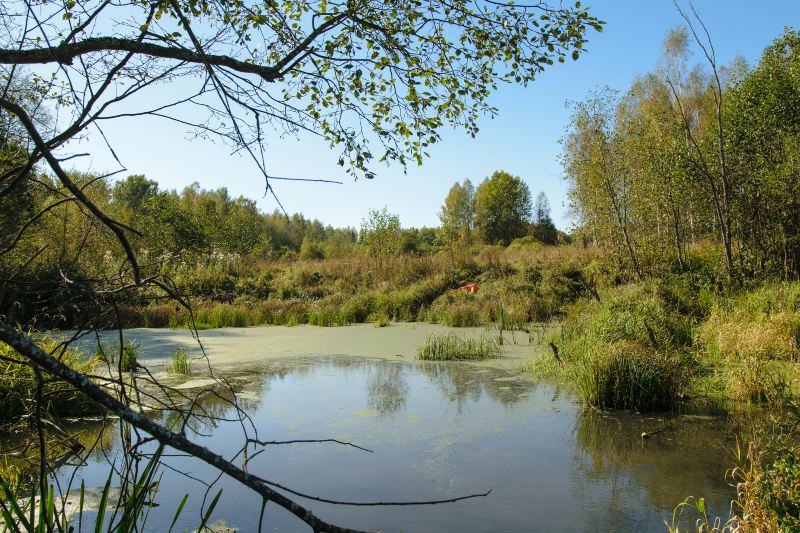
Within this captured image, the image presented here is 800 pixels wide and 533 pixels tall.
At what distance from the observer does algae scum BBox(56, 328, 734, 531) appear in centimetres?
349

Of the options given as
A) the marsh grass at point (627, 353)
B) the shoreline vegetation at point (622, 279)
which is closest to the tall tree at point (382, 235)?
the shoreline vegetation at point (622, 279)

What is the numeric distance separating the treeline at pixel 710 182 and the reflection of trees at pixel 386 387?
251 inches

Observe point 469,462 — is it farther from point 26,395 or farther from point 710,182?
point 710,182

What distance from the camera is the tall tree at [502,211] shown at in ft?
119

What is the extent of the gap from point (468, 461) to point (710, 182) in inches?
354

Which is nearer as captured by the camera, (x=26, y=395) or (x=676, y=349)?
(x=26, y=395)

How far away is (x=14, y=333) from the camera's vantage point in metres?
1.07

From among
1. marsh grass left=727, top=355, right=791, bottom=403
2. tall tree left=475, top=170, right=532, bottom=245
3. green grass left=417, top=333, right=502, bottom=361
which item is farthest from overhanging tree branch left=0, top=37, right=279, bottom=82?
tall tree left=475, top=170, right=532, bottom=245

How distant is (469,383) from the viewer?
6.80m

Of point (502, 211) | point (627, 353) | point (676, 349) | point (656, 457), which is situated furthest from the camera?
point (502, 211)

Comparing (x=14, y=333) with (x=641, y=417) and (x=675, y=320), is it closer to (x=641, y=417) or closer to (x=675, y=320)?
(x=641, y=417)

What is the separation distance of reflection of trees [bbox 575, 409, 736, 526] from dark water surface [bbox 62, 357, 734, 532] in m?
0.01

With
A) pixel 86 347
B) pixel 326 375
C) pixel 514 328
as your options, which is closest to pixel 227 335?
pixel 86 347

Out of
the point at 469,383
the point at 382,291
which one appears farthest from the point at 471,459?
the point at 382,291
